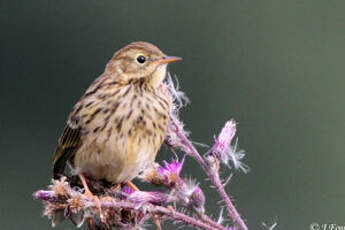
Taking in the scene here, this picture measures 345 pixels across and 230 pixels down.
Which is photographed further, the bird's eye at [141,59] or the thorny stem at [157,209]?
the bird's eye at [141,59]

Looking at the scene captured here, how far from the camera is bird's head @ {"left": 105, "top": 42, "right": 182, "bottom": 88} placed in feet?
18.9

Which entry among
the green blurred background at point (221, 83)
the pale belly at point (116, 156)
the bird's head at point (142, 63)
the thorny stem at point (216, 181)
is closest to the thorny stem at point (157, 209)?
the thorny stem at point (216, 181)

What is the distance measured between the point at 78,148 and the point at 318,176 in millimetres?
7643

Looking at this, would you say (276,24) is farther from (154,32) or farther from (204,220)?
(204,220)

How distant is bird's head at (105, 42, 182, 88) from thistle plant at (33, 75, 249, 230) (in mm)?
913

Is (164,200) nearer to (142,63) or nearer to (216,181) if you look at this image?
(216,181)

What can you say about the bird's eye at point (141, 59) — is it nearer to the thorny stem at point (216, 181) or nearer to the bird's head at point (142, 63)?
the bird's head at point (142, 63)

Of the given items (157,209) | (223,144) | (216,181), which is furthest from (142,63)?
(157,209)

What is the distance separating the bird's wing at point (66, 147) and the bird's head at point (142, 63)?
47 centimetres

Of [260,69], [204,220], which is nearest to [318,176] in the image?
[260,69]

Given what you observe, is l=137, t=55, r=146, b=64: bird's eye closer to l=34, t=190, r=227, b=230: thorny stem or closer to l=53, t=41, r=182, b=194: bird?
l=53, t=41, r=182, b=194: bird

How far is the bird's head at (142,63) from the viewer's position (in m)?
5.77

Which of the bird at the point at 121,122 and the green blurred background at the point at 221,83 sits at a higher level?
the bird at the point at 121,122

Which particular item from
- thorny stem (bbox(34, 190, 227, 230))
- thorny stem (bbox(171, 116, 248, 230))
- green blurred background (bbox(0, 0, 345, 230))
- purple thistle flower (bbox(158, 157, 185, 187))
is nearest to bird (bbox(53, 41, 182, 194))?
thorny stem (bbox(171, 116, 248, 230))
